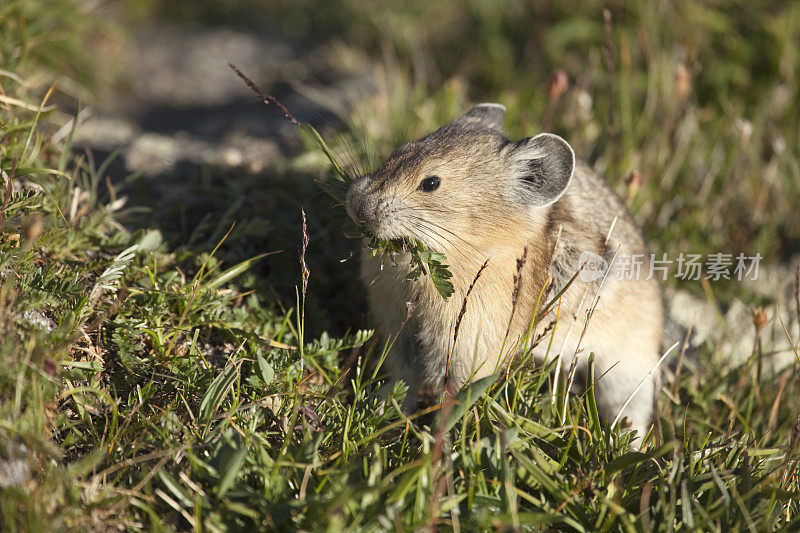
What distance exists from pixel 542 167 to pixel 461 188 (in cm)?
62

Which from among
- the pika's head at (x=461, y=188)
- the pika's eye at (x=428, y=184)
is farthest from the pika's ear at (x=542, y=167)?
the pika's eye at (x=428, y=184)

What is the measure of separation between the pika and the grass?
31 centimetres

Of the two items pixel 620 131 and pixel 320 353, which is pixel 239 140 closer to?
pixel 320 353

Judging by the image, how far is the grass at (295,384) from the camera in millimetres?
3586

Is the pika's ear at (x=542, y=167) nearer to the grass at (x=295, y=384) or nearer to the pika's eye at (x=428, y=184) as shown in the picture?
the pika's eye at (x=428, y=184)

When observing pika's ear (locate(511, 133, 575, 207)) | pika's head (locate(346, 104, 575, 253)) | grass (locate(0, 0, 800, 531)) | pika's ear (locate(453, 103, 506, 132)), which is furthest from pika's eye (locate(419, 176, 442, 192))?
pika's ear (locate(453, 103, 506, 132))

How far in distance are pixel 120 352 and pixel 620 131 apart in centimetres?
616

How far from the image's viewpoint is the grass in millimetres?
3586

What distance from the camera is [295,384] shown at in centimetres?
→ 443

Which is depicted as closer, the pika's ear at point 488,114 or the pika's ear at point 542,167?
the pika's ear at point 542,167

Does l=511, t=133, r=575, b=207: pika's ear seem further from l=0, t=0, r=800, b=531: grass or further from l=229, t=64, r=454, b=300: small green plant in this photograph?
l=0, t=0, r=800, b=531: grass

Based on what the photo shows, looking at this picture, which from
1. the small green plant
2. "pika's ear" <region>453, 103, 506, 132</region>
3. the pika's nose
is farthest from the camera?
"pika's ear" <region>453, 103, 506, 132</region>

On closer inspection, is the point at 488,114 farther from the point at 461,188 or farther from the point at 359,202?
the point at 359,202

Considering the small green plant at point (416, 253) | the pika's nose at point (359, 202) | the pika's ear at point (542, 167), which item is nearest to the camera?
the small green plant at point (416, 253)
